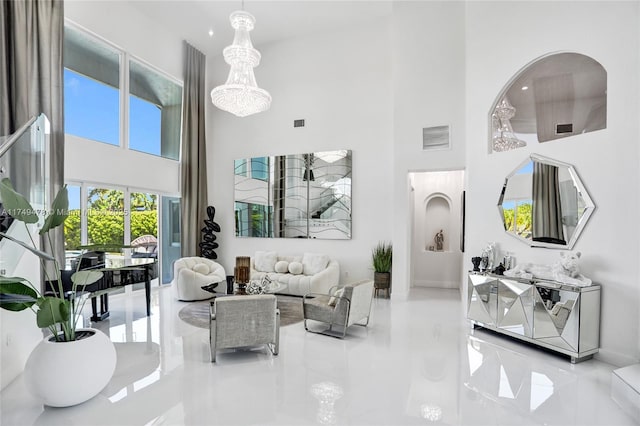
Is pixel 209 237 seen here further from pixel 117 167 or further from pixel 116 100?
pixel 116 100

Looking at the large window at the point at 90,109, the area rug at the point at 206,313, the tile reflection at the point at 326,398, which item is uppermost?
the large window at the point at 90,109

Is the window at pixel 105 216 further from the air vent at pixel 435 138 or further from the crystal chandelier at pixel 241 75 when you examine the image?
the air vent at pixel 435 138

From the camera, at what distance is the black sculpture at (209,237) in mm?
8523

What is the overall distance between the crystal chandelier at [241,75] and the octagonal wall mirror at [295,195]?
2499 millimetres

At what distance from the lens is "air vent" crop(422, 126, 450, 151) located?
6.77 meters

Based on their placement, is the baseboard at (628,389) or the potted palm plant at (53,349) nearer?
the potted palm plant at (53,349)

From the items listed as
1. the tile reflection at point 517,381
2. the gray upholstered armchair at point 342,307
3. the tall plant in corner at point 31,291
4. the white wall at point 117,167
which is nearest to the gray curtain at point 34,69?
the white wall at point 117,167

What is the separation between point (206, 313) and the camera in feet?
19.3

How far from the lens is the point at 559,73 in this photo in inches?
183

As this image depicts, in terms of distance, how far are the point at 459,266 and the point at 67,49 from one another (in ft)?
28.9

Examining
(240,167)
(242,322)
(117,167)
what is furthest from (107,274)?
(240,167)

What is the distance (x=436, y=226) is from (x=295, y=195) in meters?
3.52

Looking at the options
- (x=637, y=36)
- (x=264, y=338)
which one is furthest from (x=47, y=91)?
(x=637, y=36)

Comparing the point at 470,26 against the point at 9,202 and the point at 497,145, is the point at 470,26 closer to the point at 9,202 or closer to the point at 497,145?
the point at 497,145
